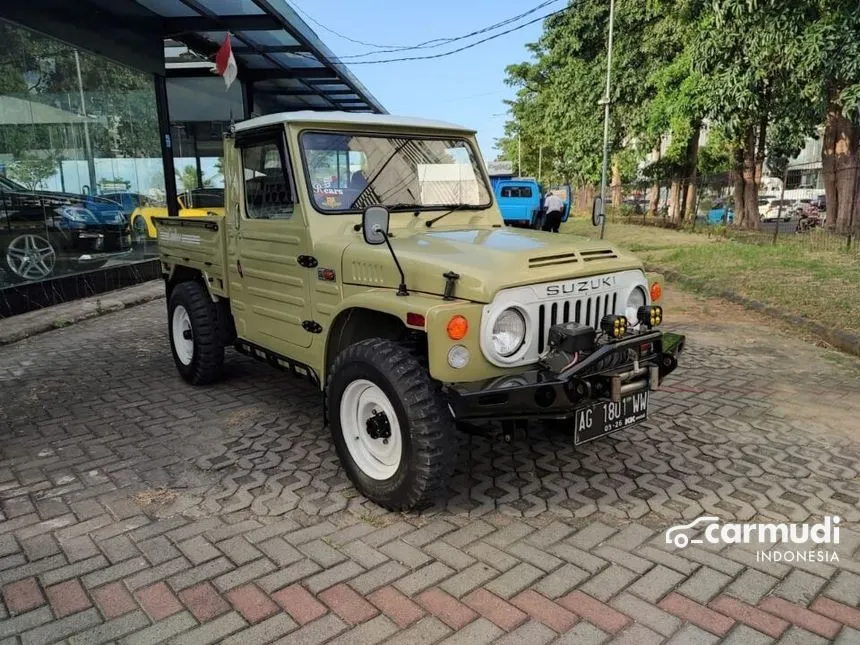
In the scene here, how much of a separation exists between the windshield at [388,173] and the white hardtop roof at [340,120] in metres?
0.09

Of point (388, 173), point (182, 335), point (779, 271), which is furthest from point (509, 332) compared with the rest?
point (779, 271)

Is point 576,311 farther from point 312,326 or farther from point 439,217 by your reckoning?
point 312,326

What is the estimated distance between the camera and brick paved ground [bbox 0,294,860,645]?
2.51 meters

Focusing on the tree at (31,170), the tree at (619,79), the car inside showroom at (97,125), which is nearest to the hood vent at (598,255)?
the car inside showroom at (97,125)

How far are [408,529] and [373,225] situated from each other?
1.55 meters

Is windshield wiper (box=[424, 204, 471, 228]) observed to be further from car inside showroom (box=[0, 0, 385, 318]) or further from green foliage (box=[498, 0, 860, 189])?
green foliage (box=[498, 0, 860, 189])

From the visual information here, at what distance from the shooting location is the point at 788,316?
7.79 m

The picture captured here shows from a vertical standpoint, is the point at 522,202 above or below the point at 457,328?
above

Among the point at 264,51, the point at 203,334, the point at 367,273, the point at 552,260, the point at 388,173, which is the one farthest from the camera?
the point at 264,51

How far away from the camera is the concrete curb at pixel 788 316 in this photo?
654 centimetres

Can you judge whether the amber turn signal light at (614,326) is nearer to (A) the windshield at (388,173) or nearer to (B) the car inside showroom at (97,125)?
(A) the windshield at (388,173)

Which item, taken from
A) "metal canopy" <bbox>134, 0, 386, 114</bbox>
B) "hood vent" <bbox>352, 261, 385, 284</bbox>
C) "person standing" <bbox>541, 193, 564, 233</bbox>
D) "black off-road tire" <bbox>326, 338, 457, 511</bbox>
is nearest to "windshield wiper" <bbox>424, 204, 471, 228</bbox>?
"hood vent" <bbox>352, 261, 385, 284</bbox>

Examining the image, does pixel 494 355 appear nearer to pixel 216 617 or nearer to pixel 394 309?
pixel 394 309

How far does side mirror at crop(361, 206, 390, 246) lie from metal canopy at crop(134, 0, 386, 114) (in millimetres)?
7778
